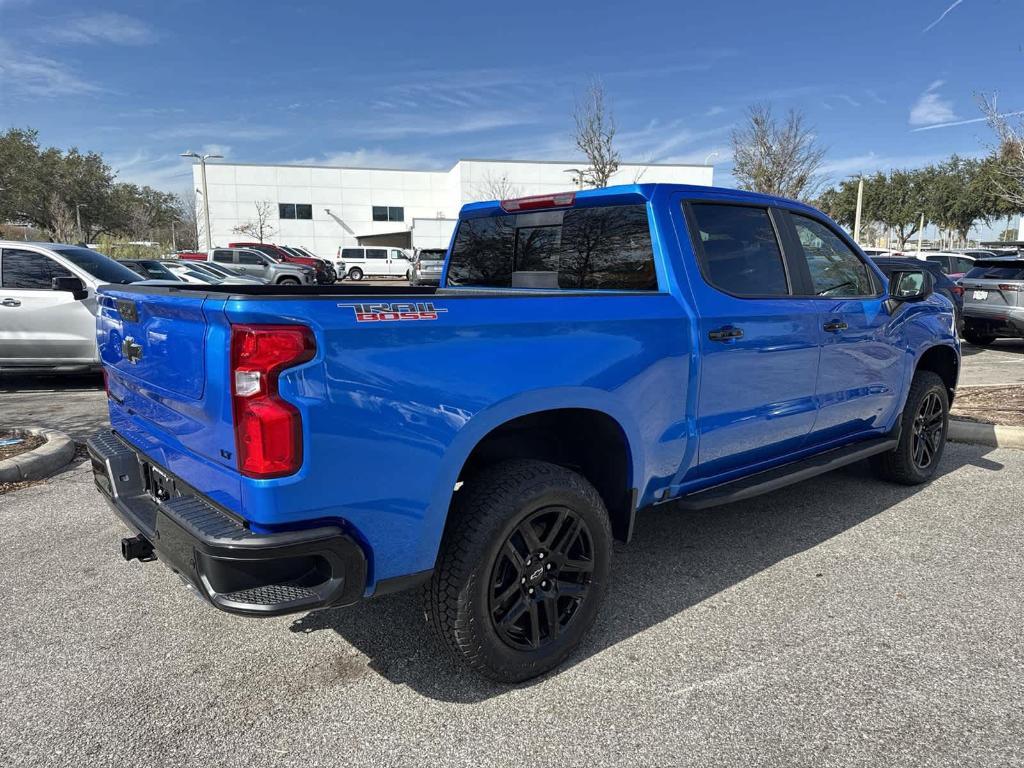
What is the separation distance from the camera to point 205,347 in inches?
84.6

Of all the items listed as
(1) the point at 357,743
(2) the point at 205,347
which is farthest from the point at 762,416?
(2) the point at 205,347

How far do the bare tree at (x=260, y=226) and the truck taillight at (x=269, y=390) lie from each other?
56550mm

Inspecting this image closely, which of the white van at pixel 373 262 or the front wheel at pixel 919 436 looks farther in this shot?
the white van at pixel 373 262

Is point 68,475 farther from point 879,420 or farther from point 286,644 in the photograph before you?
point 879,420

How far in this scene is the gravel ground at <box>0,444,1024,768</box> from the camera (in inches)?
91.3

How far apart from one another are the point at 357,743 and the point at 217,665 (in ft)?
2.59

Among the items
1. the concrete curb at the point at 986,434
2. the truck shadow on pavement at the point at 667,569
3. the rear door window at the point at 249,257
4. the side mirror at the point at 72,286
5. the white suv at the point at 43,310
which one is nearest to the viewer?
the truck shadow on pavement at the point at 667,569

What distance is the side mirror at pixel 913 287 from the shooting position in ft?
14.6

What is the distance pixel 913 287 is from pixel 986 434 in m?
2.49

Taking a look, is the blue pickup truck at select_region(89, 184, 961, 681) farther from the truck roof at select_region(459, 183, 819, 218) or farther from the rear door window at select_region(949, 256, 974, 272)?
the rear door window at select_region(949, 256, 974, 272)

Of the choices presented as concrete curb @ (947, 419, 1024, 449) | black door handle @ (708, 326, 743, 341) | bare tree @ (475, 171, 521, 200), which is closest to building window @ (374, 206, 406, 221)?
bare tree @ (475, 171, 521, 200)

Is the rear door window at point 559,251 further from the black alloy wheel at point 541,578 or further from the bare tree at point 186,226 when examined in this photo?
the bare tree at point 186,226

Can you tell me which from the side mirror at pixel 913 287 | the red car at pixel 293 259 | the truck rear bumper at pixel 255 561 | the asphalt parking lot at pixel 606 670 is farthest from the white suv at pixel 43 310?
the red car at pixel 293 259

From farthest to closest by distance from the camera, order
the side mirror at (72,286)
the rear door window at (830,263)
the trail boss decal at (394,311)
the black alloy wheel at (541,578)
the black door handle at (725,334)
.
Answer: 1. the side mirror at (72,286)
2. the rear door window at (830,263)
3. the black door handle at (725,334)
4. the black alloy wheel at (541,578)
5. the trail boss decal at (394,311)
